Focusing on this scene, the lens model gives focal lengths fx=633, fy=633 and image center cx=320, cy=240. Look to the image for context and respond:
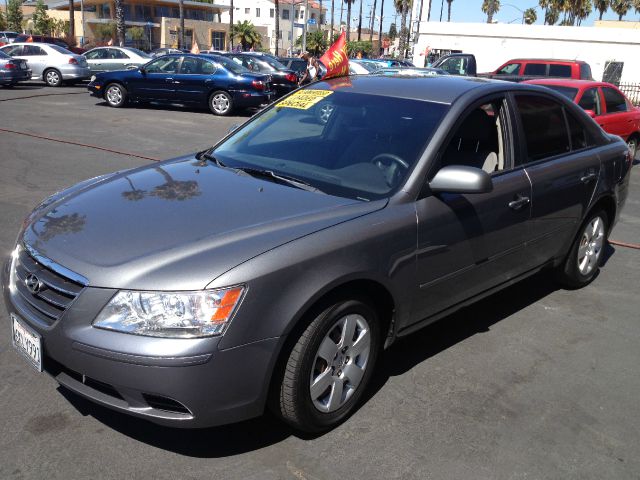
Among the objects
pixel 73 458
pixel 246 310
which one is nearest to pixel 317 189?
pixel 246 310

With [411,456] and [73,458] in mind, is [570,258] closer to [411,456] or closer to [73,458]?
[411,456]

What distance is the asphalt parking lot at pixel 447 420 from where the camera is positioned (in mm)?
2871

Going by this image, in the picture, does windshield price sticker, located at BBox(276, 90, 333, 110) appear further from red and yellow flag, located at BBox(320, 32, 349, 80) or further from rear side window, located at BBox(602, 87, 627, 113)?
rear side window, located at BBox(602, 87, 627, 113)

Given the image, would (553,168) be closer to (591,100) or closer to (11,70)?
(591,100)

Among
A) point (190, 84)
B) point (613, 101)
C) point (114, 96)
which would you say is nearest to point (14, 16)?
point (114, 96)

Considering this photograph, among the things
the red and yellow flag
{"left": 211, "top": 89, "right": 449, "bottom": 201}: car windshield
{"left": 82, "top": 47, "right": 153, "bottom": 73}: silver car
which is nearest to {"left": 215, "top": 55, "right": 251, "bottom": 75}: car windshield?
{"left": 82, "top": 47, "right": 153, "bottom": 73}: silver car

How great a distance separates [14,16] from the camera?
2788 inches

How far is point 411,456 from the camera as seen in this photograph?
2.98m

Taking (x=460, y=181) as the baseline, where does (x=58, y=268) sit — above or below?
below

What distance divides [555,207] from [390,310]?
178cm

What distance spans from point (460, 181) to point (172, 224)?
1.51 metres

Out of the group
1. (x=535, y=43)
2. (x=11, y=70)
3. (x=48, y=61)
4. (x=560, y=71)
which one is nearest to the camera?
(x=560, y=71)

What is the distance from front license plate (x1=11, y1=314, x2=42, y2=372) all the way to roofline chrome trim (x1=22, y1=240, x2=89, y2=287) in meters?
0.30

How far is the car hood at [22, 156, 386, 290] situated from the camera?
2.64m
